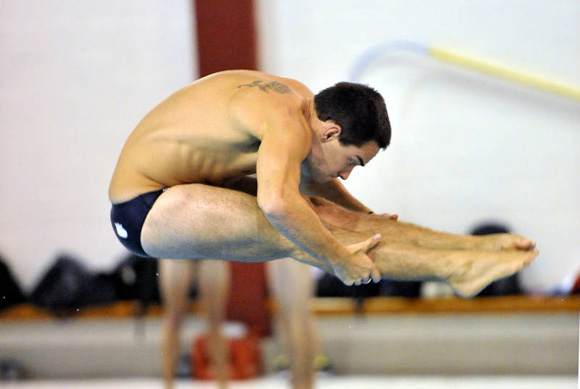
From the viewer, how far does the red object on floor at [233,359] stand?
4.27 metres

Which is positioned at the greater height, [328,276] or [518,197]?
[518,197]

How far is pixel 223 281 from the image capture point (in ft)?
13.3

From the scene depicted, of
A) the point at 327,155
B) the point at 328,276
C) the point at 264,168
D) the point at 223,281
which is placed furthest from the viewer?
the point at 328,276

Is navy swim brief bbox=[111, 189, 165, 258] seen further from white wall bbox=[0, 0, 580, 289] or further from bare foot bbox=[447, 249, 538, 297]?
white wall bbox=[0, 0, 580, 289]

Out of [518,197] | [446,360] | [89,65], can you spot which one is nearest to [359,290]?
[446,360]

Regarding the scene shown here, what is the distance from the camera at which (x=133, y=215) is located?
7.62ft

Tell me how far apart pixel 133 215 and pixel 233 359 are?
2.16 metres

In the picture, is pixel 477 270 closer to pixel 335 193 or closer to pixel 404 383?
pixel 335 193

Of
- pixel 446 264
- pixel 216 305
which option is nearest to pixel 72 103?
pixel 216 305

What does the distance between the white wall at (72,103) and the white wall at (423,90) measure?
11 mm

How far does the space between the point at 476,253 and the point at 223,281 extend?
2.01 metres

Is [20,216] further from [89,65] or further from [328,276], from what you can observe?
[328,276]

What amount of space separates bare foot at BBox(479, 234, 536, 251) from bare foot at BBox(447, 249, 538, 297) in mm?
119

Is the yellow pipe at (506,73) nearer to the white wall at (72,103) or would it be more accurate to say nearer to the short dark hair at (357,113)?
the white wall at (72,103)
